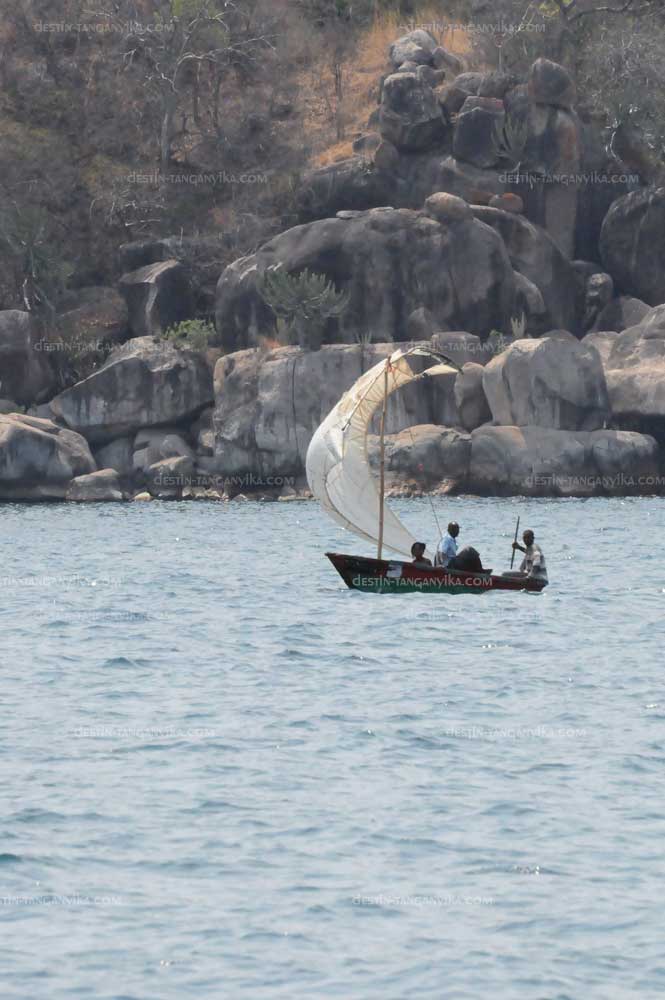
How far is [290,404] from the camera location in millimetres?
66000

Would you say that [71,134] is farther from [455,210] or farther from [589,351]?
[589,351]

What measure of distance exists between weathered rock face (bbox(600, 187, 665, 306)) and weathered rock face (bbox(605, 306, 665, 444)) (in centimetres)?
595

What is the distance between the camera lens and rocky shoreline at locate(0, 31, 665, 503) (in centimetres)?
6303

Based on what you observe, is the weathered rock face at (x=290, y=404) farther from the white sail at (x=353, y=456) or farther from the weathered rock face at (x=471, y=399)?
the white sail at (x=353, y=456)

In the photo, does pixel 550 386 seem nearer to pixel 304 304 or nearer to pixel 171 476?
pixel 304 304

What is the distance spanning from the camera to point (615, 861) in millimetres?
14078

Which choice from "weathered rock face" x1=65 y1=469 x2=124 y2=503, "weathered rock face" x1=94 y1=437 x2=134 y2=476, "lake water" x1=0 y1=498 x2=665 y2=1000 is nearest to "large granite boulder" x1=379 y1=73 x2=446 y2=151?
"weathered rock face" x1=94 y1=437 x2=134 y2=476

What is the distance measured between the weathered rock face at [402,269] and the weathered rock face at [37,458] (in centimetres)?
1022

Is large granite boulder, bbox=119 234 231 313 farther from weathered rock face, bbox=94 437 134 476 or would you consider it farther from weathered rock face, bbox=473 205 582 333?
weathered rock face, bbox=473 205 582 333

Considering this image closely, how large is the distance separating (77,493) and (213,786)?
167ft

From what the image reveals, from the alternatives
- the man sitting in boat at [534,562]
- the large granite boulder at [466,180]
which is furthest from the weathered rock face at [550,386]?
the man sitting in boat at [534,562]

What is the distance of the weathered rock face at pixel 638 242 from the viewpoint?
235 ft

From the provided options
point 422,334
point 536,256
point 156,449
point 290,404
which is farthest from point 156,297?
point 536,256

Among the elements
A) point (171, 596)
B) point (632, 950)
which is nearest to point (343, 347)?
point (171, 596)
